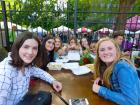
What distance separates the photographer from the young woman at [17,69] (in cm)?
176

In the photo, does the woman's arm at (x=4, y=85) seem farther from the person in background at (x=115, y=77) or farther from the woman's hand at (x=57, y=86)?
the person in background at (x=115, y=77)

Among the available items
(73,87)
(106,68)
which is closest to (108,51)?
(106,68)

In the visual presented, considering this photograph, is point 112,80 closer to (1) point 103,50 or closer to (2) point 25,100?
(1) point 103,50

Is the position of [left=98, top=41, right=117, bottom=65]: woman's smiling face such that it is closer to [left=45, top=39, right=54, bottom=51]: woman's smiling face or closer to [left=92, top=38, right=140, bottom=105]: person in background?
[left=92, top=38, right=140, bottom=105]: person in background

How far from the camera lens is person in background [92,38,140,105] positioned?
1801 mm

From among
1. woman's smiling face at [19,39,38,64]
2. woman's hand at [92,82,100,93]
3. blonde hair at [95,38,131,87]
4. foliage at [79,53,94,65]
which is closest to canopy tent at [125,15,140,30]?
foliage at [79,53,94,65]

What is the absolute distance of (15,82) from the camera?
1.89 m

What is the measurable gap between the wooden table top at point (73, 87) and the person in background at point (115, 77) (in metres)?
0.07

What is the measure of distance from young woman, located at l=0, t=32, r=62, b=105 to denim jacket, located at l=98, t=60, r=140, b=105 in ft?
2.22

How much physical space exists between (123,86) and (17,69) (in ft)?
2.84

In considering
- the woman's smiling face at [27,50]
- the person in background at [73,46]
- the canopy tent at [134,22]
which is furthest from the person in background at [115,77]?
the canopy tent at [134,22]

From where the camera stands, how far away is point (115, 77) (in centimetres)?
196

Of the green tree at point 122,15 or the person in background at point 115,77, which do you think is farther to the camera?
the green tree at point 122,15

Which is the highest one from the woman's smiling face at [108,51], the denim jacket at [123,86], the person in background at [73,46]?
the woman's smiling face at [108,51]
